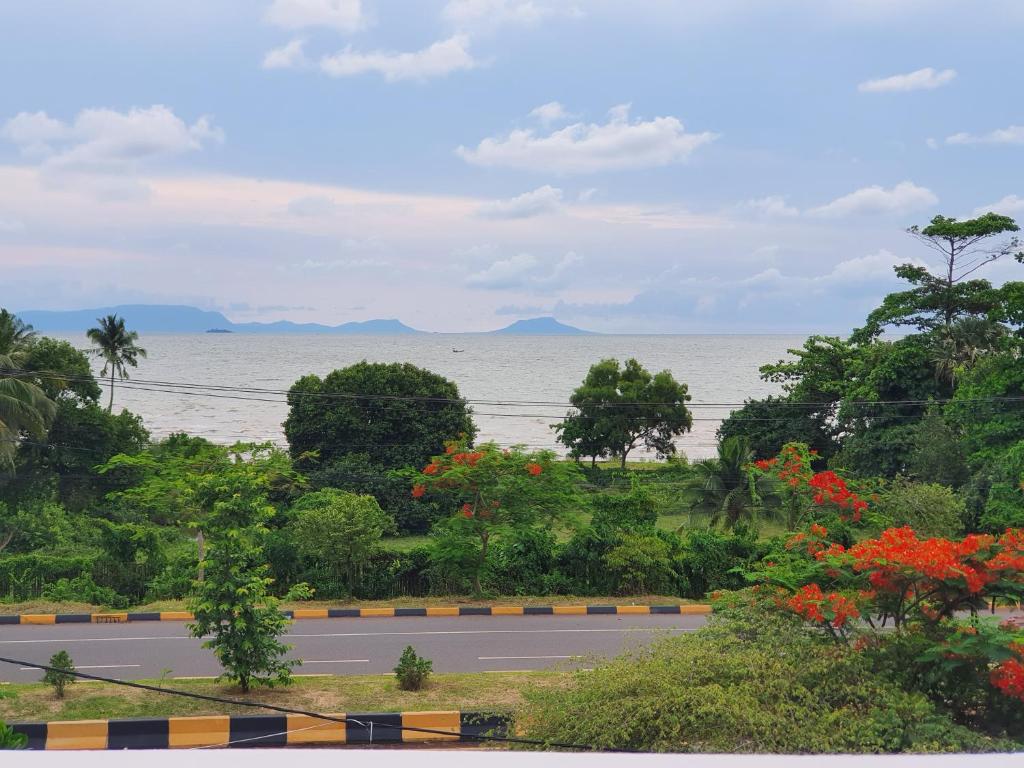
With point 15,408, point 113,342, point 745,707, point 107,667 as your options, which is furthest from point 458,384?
point 745,707

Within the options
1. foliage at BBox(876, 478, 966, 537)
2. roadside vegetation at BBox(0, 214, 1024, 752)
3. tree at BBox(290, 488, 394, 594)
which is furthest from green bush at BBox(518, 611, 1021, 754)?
foliage at BBox(876, 478, 966, 537)

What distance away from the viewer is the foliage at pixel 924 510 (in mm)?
19984

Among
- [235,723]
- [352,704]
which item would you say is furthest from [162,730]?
[352,704]

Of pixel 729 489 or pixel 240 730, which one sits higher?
pixel 729 489

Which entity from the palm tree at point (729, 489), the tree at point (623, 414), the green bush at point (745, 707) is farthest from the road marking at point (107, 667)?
the tree at point (623, 414)

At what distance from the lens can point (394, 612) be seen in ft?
61.2

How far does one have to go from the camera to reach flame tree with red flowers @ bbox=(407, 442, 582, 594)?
769 inches

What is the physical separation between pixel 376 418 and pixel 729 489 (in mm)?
13839

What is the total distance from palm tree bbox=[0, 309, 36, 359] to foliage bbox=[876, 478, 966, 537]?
26.6m

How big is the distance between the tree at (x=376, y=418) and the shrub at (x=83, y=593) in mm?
13795

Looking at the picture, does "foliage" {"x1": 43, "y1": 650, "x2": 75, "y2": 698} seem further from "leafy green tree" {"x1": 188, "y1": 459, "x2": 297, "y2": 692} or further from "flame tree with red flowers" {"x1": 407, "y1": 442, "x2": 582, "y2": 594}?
"flame tree with red flowers" {"x1": 407, "y1": 442, "x2": 582, "y2": 594}

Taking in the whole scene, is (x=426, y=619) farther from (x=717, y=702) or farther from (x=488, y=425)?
(x=488, y=425)

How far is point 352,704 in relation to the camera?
37.6ft

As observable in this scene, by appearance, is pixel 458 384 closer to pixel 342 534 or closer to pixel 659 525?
pixel 659 525
